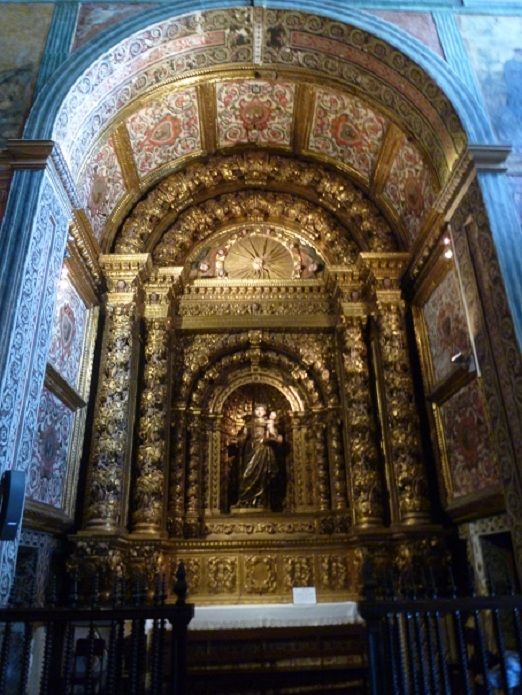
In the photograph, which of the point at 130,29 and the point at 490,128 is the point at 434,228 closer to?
the point at 490,128

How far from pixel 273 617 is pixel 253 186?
722 centimetres

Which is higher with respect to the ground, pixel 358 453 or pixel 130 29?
pixel 130 29

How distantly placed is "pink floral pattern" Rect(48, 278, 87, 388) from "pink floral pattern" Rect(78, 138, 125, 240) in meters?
1.38

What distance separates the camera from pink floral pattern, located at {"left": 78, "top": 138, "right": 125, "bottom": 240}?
8078 mm

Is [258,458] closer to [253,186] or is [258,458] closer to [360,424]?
[360,424]

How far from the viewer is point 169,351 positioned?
9078 mm

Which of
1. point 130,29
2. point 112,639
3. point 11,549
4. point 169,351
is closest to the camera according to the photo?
→ point 112,639

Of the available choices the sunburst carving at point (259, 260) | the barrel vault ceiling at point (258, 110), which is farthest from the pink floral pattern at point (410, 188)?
the sunburst carving at point (259, 260)

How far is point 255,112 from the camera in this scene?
9.12 m

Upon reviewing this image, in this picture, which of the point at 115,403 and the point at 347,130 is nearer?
the point at 115,403

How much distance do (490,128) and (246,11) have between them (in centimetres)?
356

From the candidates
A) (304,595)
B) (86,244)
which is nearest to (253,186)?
(86,244)

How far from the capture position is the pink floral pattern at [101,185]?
8078 mm

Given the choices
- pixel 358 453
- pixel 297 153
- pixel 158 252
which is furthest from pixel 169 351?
pixel 297 153
